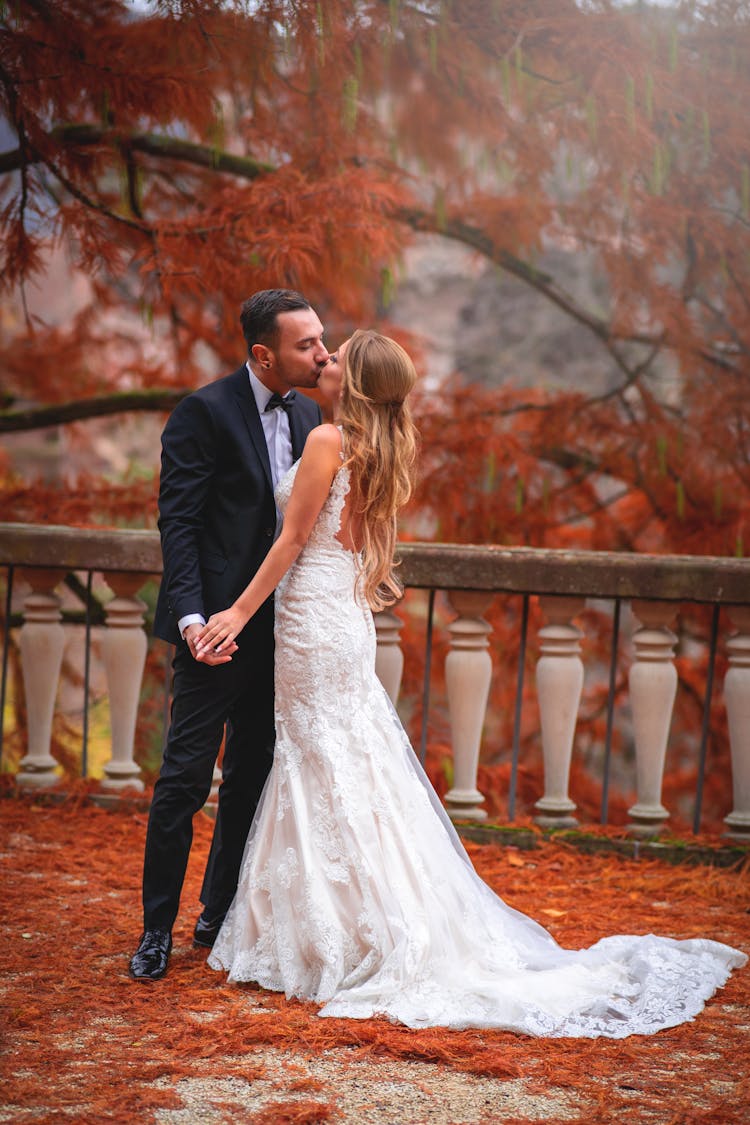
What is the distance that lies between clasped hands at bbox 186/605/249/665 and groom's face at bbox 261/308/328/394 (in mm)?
653

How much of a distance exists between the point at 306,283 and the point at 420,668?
1.90m

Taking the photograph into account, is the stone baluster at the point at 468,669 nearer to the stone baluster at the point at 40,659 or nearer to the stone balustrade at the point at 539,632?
the stone balustrade at the point at 539,632

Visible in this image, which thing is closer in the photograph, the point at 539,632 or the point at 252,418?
the point at 252,418

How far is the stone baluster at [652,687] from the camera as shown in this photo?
13.4ft

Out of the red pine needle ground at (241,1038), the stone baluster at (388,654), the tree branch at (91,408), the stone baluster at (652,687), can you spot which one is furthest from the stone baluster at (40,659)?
the stone baluster at (652,687)

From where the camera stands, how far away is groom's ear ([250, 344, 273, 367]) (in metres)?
3.10

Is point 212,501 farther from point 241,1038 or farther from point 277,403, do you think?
point 241,1038

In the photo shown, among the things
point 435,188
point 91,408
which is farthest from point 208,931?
point 435,188

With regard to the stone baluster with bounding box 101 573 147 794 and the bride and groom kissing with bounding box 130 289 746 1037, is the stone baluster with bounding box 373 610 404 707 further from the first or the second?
the bride and groom kissing with bounding box 130 289 746 1037

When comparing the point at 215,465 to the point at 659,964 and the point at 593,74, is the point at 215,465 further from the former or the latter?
the point at 593,74

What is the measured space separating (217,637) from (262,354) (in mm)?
767

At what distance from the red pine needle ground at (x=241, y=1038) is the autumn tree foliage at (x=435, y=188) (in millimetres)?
2159

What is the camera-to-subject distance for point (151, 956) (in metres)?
2.95

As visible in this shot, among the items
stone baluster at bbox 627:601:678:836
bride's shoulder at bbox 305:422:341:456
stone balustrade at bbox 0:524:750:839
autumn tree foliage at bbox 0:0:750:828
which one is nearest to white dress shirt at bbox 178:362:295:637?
bride's shoulder at bbox 305:422:341:456
